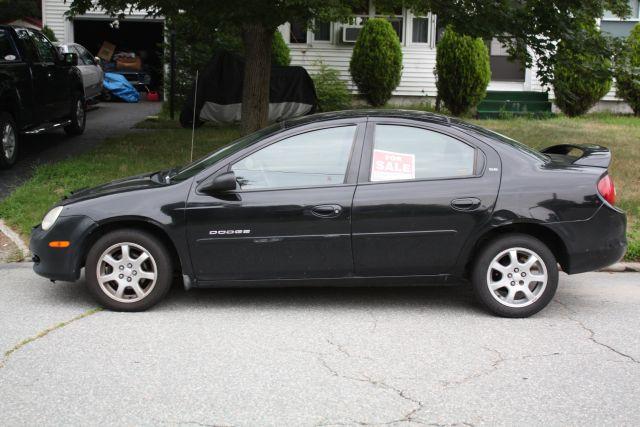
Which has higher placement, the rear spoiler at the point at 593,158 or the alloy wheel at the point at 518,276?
the rear spoiler at the point at 593,158

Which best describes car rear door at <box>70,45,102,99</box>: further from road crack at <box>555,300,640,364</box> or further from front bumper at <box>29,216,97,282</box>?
road crack at <box>555,300,640,364</box>

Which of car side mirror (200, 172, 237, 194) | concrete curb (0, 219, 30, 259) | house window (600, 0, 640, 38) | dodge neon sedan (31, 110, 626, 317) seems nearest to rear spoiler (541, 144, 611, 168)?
dodge neon sedan (31, 110, 626, 317)

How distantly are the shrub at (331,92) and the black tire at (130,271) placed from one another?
38.2ft

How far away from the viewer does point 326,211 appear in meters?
6.09

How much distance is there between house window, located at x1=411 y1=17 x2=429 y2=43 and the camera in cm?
2103

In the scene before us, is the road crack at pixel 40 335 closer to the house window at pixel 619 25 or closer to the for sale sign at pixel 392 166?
the for sale sign at pixel 392 166

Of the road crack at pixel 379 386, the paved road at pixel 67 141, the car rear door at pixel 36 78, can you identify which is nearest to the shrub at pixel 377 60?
the paved road at pixel 67 141

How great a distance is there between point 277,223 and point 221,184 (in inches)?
19.5

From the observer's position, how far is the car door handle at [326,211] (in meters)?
6.09

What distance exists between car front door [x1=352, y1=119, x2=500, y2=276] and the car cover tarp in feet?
34.1

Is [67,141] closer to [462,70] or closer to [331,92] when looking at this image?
[331,92]

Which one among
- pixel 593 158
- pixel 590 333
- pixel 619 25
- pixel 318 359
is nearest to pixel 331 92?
pixel 619 25

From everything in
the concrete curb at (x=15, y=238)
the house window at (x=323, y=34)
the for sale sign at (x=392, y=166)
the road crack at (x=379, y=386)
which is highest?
the house window at (x=323, y=34)

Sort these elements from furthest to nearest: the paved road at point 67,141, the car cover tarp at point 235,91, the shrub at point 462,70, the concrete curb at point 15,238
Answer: the shrub at point 462,70 → the car cover tarp at point 235,91 → the paved road at point 67,141 → the concrete curb at point 15,238
